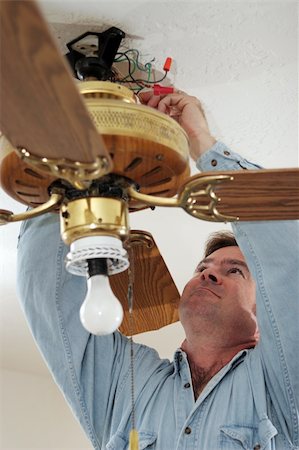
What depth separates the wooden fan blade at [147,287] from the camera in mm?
1119

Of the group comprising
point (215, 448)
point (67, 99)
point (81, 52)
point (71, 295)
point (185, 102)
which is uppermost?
point (81, 52)

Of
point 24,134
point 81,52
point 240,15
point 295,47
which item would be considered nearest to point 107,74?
point 81,52

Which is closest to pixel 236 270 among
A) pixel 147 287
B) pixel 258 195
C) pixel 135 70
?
pixel 147 287

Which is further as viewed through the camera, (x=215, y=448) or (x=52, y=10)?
(x=215, y=448)

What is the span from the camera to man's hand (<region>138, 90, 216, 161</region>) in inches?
40.5

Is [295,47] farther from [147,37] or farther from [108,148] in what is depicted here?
[108,148]

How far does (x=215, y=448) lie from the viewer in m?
1.27

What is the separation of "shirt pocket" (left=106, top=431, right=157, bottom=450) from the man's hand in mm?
562

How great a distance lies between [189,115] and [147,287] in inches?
14.9

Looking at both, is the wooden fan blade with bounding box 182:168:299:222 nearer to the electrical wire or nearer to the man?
the man

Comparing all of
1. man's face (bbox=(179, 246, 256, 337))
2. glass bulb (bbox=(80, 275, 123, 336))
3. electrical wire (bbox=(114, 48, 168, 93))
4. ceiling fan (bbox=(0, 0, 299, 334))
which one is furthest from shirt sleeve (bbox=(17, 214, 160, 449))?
glass bulb (bbox=(80, 275, 123, 336))

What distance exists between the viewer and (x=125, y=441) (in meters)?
1.33

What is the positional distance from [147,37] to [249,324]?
2.13 ft

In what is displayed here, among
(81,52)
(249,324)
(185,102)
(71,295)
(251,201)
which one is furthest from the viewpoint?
(249,324)
